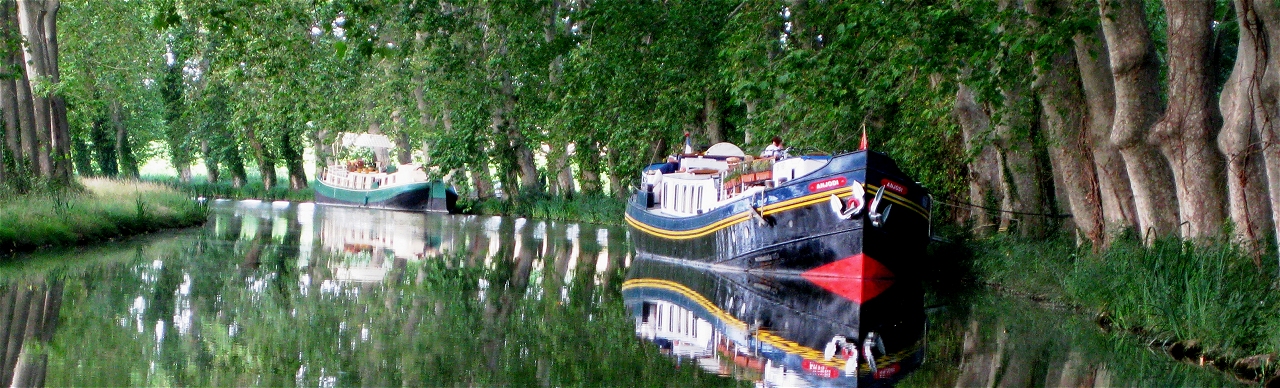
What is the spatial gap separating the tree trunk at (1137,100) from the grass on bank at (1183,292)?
0.56 m

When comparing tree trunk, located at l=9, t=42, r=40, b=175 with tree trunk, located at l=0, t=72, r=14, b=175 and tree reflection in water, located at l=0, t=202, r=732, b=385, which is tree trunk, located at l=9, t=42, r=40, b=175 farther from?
tree reflection in water, located at l=0, t=202, r=732, b=385

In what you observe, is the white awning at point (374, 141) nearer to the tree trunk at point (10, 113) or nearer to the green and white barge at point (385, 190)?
the green and white barge at point (385, 190)

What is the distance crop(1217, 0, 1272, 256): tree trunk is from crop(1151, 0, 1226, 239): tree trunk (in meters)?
0.43

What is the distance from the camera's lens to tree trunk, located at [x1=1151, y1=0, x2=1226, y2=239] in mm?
13125

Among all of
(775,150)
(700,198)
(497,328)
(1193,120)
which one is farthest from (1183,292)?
(700,198)

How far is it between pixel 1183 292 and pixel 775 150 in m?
10.2

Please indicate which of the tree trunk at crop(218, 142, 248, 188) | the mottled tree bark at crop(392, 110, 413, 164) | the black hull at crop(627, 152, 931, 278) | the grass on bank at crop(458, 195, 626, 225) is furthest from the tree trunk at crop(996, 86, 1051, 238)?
the tree trunk at crop(218, 142, 248, 188)

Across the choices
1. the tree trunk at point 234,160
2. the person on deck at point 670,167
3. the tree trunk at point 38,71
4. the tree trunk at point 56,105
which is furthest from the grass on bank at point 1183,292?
the tree trunk at point 234,160

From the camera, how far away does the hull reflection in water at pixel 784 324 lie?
1101 cm

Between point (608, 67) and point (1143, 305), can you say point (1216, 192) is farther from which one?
point (608, 67)

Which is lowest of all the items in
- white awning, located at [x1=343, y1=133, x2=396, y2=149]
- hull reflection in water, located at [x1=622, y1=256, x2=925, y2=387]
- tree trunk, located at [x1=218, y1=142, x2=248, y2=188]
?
hull reflection in water, located at [x1=622, y1=256, x2=925, y2=387]

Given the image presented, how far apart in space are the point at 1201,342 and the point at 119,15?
28721mm

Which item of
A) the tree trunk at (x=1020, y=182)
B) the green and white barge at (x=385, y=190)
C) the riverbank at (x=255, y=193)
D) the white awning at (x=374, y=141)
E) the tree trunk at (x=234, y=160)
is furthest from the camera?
the riverbank at (x=255, y=193)

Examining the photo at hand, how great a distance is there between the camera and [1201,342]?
1151 centimetres
